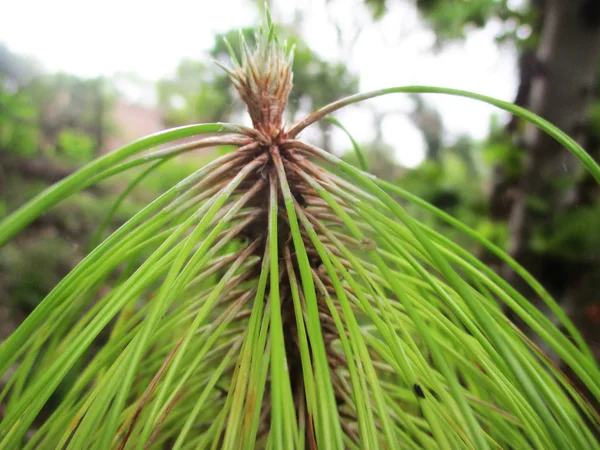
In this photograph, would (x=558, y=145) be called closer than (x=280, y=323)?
No

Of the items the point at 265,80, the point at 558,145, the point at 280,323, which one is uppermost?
the point at 558,145

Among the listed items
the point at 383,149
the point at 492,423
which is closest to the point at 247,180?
the point at 492,423

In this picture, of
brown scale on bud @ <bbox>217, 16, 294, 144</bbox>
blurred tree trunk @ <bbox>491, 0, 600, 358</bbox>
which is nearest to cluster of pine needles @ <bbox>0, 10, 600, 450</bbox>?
brown scale on bud @ <bbox>217, 16, 294, 144</bbox>

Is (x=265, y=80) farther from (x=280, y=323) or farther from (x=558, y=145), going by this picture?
(x=558, y=145)

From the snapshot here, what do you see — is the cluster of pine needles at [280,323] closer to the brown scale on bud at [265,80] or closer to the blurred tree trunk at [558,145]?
the brown scale on bud at [265,80]

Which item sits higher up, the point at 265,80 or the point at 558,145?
the point at 558,145

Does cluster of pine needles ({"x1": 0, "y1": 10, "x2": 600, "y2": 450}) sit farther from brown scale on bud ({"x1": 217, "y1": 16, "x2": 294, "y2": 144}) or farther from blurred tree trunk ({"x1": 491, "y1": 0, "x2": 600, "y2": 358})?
blurred tree trunk ({"x1": 491, "y1": 0, "x2": 600, "y2": 358})

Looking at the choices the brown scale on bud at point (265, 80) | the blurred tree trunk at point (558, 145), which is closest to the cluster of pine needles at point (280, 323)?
the brown scale on bud at point (265, 80)

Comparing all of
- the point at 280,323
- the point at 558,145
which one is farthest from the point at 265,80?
the point at 558,145

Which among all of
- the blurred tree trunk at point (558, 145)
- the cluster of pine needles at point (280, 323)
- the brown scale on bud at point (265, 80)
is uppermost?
the blurred tree trunk at point (558, 145)
